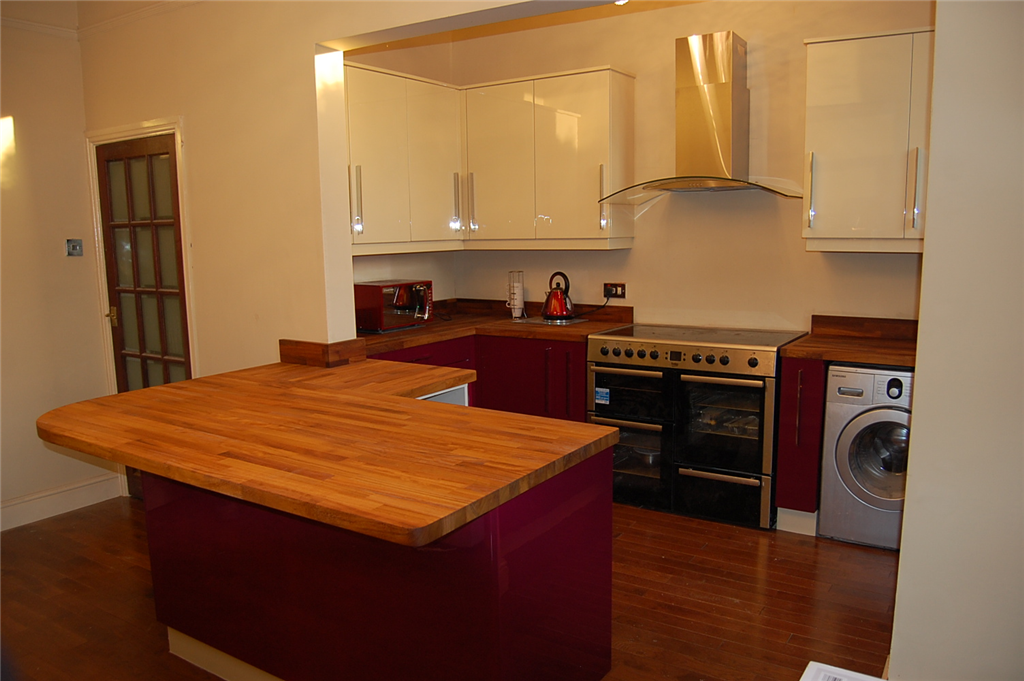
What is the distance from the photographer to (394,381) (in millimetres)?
2828

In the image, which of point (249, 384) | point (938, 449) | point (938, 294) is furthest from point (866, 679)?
point (249, 384)

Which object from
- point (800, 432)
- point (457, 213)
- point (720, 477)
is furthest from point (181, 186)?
point (800, 432)

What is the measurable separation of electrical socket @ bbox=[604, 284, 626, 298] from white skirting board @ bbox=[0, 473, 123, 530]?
3.04 m

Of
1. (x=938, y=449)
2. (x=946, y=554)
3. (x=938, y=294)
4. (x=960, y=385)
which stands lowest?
(x=946, y=554)

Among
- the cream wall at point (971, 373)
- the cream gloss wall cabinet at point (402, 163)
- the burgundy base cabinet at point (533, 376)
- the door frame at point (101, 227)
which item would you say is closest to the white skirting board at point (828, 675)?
the cream wall at point (971, 373)

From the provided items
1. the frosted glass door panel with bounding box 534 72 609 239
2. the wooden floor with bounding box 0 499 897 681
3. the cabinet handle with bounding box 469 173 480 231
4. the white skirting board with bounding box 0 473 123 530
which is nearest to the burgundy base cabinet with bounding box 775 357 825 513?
the wooden floor with bounding box 0 499 897 681

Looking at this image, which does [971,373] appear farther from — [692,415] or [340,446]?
[692,415]

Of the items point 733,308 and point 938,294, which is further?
point 733,308

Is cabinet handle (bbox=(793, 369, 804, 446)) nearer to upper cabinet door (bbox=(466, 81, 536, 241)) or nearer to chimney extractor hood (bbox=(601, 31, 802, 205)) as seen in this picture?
chimney extractor hood (bbox=(601, 31, 802, 205))

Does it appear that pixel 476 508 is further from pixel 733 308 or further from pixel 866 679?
pixel 733 308

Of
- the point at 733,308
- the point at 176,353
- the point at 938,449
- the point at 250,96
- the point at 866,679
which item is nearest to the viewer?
the point at 866,679

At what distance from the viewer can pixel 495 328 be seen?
172 inches

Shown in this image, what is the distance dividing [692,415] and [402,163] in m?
2.05

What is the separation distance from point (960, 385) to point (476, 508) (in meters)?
0.98
